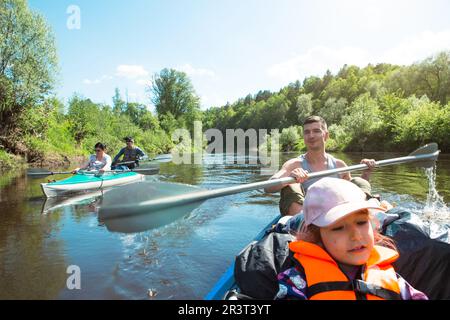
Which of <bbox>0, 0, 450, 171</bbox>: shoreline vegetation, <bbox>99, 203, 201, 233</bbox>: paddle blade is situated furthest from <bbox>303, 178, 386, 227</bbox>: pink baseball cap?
<bbox>0, 0, 450, 171</bbox>: shoreline vegetation

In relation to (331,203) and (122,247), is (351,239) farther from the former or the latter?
(122,247)

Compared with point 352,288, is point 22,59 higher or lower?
higher

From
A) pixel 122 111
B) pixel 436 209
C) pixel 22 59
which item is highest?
pixel 122 111

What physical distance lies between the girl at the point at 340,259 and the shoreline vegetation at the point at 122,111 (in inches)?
624

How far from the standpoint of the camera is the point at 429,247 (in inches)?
75.3

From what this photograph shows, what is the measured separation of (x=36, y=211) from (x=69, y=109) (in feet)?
63.6

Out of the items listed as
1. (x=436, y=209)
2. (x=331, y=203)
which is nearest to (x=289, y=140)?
(x=436, y=209)

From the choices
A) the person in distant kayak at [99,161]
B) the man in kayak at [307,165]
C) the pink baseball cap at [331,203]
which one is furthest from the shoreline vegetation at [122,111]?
the pink baseball cap at [331,203]

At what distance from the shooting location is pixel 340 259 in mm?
1471

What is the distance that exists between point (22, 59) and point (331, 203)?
673 inches

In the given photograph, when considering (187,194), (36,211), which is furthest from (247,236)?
(36,211)

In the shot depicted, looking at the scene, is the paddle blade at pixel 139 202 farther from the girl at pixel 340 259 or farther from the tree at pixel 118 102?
the tree at pixel 118 102

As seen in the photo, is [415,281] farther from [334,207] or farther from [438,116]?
[438,116]
